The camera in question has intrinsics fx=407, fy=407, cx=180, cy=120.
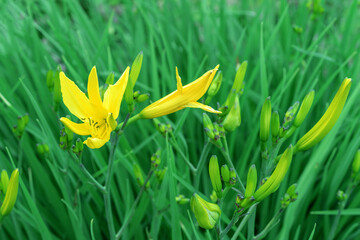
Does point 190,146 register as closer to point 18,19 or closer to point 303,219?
point 303,219

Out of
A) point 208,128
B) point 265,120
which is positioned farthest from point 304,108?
point 208,128

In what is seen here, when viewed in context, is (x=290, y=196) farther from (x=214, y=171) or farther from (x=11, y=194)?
(x=11, y=194)

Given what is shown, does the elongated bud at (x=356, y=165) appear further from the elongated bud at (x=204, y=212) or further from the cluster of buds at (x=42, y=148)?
the cluster of buds at (x=42, y=148)

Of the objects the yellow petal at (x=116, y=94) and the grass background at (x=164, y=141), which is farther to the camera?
the grass background at (x=164, y=141)

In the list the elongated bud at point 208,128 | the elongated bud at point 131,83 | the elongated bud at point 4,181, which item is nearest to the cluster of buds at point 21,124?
the elongated bud at point 4,181

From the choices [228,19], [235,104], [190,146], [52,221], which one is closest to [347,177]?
[190,146]

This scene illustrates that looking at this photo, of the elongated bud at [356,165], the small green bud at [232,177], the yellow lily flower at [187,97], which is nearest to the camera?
the yellow lily flower at [187,97]
